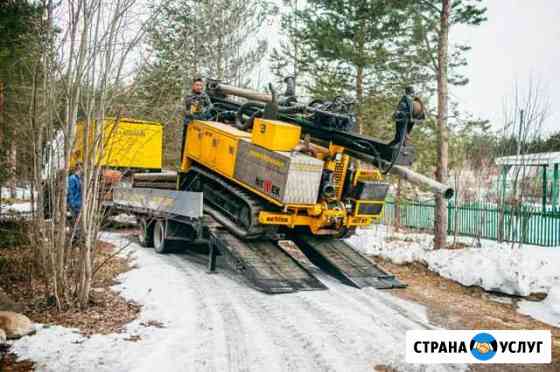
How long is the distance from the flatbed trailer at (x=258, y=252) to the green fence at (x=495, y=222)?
6.64 meters

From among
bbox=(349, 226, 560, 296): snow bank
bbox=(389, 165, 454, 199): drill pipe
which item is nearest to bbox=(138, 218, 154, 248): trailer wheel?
bbox=(349, 226, 560, 296): snow bank

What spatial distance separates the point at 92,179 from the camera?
7367 millimetres

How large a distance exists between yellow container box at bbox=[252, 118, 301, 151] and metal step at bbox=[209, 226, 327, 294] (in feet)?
6.37

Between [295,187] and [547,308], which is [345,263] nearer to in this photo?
[295,187]

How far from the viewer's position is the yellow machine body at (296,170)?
9.35 m

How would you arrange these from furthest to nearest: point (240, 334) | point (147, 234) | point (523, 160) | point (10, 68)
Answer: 1. point (523, 160)
2. point (147, 234)
3. point (10, 68)
4. point (240, 334)

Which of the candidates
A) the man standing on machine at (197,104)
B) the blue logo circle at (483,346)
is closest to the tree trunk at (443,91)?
the man standing on machine at (197,104)

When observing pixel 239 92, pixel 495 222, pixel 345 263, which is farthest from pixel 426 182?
pixel 495 222

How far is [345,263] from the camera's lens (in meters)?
10.3

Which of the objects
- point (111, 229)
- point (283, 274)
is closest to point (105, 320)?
point (283, 274)

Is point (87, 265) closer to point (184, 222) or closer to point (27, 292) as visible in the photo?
point (27, 292)

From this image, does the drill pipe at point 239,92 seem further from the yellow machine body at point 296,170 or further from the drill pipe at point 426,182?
the drill pipe at point 426,182

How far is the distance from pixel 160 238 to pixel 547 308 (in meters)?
8.43

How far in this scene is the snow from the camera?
A: 906 cm
